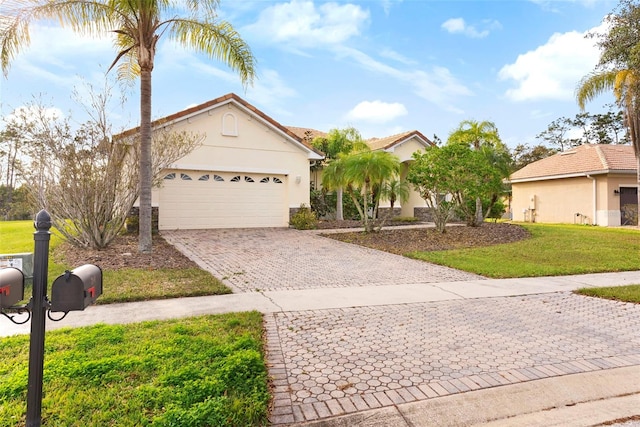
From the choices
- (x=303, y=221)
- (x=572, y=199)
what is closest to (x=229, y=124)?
(x=303, y=221)

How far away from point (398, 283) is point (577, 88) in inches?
652

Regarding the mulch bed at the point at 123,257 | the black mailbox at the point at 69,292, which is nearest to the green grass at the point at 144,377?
the black mailbox at the point at 69,292

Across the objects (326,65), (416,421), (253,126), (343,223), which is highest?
(326,65)

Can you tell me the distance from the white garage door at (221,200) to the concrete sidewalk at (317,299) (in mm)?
10083

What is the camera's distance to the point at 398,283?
25.1 feet

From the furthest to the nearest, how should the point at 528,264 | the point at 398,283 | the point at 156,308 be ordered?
1. the point at 528,264
2. the point at 398,283
3. the point at 156,308

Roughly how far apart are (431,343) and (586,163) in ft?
80.4

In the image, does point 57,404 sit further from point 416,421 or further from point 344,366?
→ point 416,421

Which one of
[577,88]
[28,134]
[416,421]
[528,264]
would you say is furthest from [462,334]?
[577,88]

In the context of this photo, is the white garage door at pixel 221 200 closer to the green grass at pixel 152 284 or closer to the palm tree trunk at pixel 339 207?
the palm tree trunk at pixel 339 207

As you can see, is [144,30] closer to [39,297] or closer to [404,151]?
[39,297]

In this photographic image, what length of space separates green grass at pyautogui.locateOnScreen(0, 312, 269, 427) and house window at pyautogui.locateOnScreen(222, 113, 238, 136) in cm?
1287

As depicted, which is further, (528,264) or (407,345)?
(528,264)

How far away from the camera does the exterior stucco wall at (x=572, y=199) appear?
72.3ft
